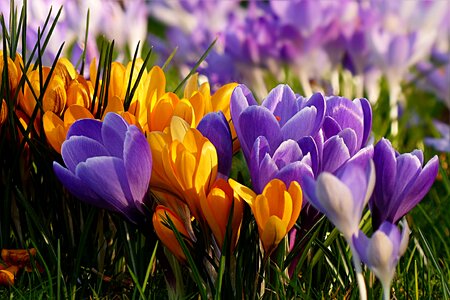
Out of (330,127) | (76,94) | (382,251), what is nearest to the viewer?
(382,251)

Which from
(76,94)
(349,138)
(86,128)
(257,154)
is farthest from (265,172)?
(76,94)

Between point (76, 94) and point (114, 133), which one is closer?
point (114, 133)

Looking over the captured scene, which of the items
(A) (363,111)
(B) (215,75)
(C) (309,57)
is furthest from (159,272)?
(C) (309,57)

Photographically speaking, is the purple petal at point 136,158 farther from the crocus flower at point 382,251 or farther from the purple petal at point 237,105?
the crocus flower at point 382,251

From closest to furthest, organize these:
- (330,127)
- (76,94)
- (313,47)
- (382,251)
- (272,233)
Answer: (382,251), (272,233), (330,127), (76,94), (313,47)

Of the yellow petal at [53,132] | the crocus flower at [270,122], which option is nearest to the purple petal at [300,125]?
the crocus flower at [270,122]

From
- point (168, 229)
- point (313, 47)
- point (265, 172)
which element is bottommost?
point (168, 229)

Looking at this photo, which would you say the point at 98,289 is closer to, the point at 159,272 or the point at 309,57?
the point at 159,272

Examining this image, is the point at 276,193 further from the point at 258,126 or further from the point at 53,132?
the point at 53,132
